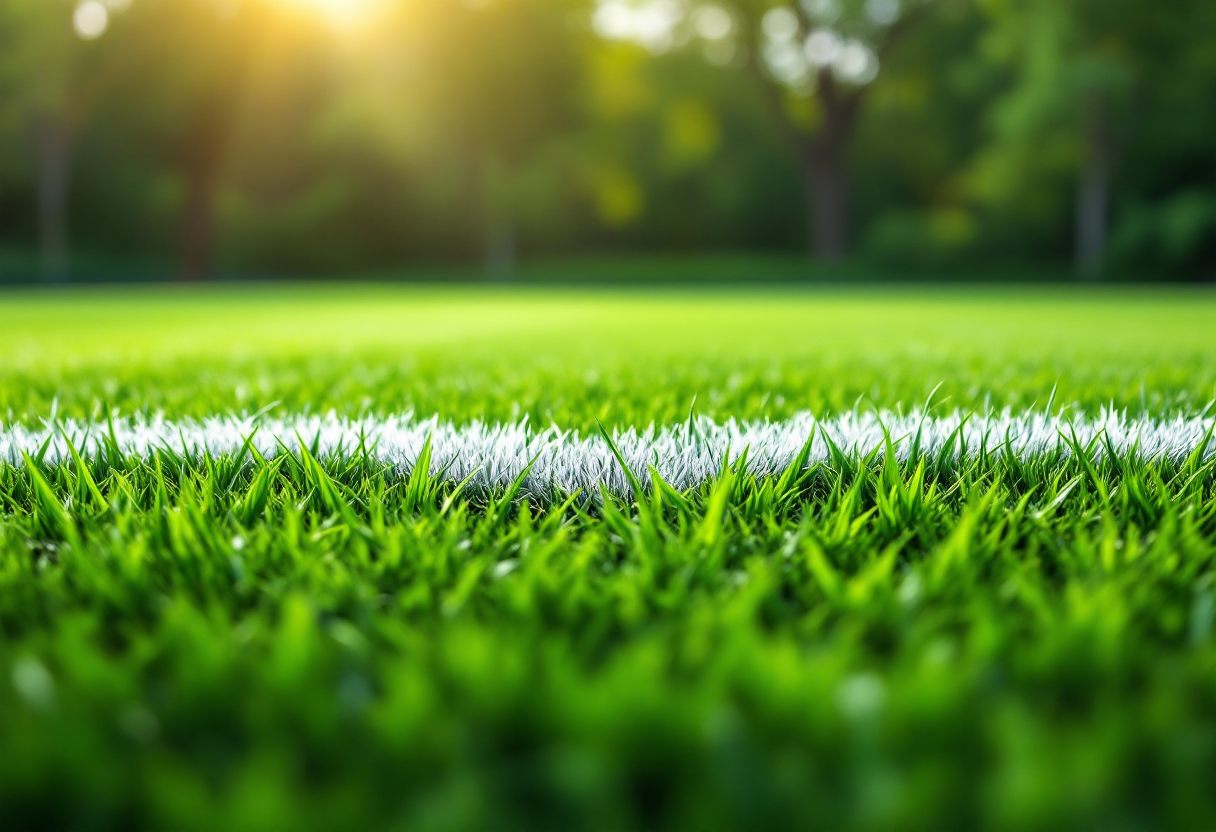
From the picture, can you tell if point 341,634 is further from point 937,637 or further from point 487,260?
point 487,260

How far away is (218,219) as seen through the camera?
40.3 meters

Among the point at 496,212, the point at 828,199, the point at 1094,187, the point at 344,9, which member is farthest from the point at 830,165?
the point at 344,9

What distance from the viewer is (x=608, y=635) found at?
A: 89cm

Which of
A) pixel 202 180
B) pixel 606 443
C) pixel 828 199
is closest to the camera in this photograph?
pixel 606 443

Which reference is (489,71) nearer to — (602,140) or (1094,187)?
(602,140)

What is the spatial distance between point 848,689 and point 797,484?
29.2 inches

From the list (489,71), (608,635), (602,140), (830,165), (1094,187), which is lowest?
(608,635)

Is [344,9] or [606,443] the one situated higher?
[344,9]

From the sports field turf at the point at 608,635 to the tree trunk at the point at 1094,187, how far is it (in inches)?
1249

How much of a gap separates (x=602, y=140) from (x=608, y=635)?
41.2 m

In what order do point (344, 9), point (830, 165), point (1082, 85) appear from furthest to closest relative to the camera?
point (344, 9) → point (830, 165) → point (1082, 85)

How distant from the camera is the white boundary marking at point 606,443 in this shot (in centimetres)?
151

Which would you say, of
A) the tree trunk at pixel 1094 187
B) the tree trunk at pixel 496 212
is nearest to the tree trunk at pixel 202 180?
the tree trunk at pixel 496 212

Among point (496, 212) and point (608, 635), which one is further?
point (496, 212)
